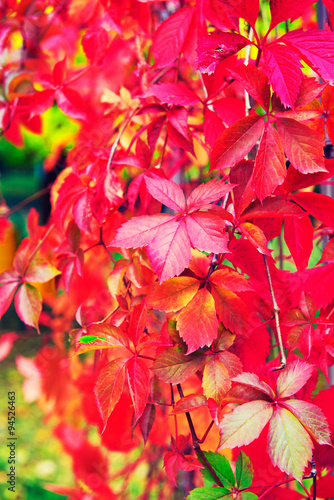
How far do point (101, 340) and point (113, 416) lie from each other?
32 centimetres

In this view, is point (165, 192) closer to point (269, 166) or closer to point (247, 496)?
point (269, 166)

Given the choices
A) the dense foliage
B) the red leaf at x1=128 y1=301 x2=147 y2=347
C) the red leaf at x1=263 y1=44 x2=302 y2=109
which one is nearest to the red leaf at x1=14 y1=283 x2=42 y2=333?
the dense foliage

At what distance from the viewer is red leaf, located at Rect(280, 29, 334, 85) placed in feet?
1.16

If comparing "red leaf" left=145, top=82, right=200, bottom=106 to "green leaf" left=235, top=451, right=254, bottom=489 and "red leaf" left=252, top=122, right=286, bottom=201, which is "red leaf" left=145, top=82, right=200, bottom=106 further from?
"green leaf" left=235, top=451, right=254, bottom=489

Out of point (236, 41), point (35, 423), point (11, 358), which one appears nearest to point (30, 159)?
point (11, 358)

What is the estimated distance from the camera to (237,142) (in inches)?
14.5

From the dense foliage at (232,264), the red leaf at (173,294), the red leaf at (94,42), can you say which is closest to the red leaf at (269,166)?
the dense foliage at (232,264)

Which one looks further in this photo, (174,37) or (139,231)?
(174,37)

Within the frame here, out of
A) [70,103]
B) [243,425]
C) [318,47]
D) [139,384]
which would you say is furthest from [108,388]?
[70,103]

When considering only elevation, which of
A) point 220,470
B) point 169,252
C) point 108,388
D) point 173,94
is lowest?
point 220,470

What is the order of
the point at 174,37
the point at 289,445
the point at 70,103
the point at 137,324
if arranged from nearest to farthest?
the point at 289,445 < the point at 137,324 < the point at 174,37 < the point at 70,103

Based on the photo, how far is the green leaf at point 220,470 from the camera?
1.32ft

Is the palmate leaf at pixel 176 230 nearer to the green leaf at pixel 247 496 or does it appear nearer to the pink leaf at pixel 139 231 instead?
the pink leaf at pixel 139 231

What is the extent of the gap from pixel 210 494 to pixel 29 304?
331 mm
